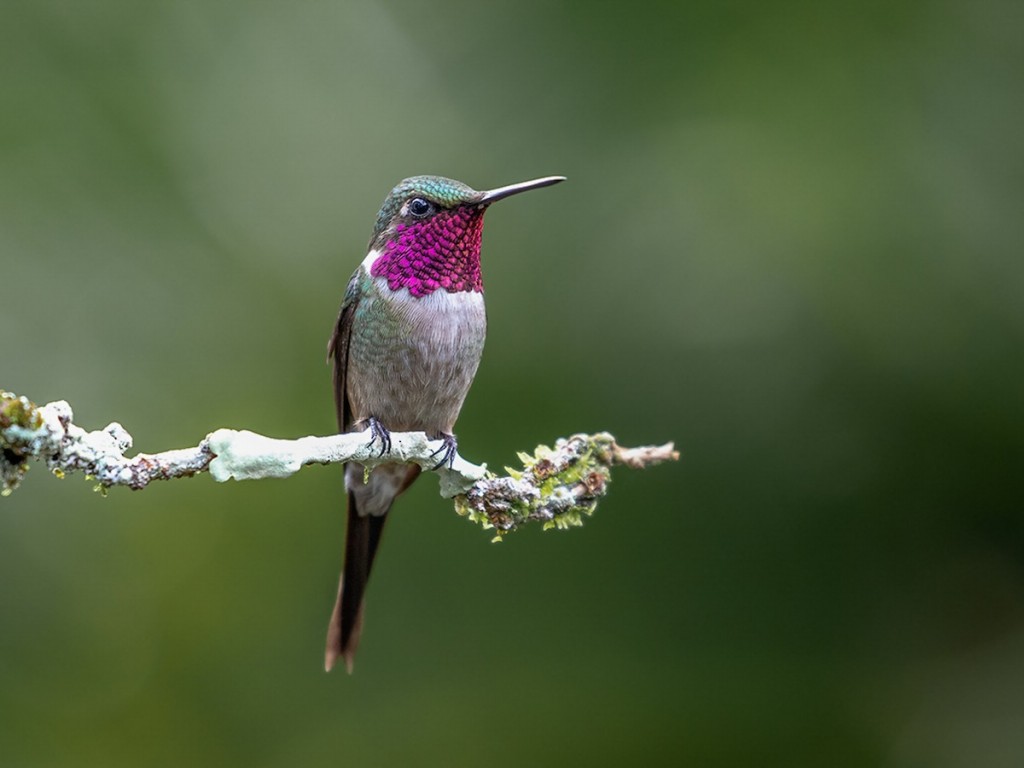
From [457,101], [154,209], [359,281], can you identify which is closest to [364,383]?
[359,281]

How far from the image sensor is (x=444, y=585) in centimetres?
443

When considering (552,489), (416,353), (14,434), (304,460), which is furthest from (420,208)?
(14,434)

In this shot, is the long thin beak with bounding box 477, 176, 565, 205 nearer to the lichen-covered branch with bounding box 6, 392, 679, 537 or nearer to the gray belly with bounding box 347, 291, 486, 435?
the gray belly with bounding box 347, 291, 486, 435

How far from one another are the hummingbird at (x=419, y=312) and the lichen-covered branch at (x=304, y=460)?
47 centimetres

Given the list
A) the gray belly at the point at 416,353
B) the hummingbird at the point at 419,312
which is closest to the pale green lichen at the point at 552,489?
the hummingbird at the point at 419,312

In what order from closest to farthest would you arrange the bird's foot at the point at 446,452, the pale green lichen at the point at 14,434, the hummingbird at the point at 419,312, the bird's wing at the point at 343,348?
1. the pale green lichen at the point at 14,434
2. the bird's foot at the point at 446,452
3. the hummingbird at the point at 419,312
4. the bird's wing at the point at 343,348

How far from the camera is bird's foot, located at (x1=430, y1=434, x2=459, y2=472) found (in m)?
2.50

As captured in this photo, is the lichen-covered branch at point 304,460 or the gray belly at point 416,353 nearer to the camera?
the lichen-covered branch at point 304,460

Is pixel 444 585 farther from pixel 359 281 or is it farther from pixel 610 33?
pixel 610 33

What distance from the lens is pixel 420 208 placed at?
3117 millimetres

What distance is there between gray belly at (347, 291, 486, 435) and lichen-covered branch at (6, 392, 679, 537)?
45 centimetres

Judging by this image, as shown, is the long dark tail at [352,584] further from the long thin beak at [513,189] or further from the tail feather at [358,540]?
the long thin beak at [513,189]

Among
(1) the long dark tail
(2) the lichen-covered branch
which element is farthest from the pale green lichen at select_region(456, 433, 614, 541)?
(1) the long dark tail

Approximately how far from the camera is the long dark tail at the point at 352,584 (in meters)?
3.59
